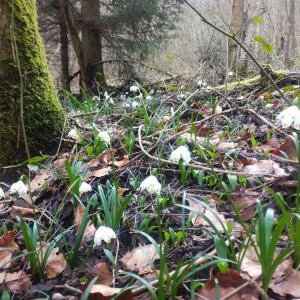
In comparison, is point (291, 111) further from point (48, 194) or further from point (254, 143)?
point (48, 194)

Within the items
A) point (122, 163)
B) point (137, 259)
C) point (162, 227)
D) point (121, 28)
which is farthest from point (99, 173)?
point (121, 28)

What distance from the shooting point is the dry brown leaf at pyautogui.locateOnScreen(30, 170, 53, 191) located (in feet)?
6.84

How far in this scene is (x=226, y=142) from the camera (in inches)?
93.0

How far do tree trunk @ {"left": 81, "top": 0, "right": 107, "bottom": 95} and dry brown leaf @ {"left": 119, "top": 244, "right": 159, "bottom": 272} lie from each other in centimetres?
584

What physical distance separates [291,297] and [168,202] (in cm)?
83

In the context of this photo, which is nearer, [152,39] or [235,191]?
[235,191]

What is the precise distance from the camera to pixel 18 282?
1267 millimetres

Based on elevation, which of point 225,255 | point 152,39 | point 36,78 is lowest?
point 225,255

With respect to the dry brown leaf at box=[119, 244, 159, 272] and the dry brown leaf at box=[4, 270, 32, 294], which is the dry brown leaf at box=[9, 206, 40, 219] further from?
the dry brown leaf at box=[119, 244, 159, 272]

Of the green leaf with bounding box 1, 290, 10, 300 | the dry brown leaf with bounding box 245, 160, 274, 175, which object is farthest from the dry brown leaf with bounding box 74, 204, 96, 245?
the dry brown leaf with bounding box 245, 160, 274, 175

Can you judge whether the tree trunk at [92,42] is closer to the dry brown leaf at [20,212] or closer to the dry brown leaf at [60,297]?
the dry brown leaf at [20,212]

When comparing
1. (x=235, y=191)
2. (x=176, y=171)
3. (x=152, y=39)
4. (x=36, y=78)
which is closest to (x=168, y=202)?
(x=176, y=171)

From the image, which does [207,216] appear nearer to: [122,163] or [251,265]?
[251,265]

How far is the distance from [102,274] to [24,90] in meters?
1.65
